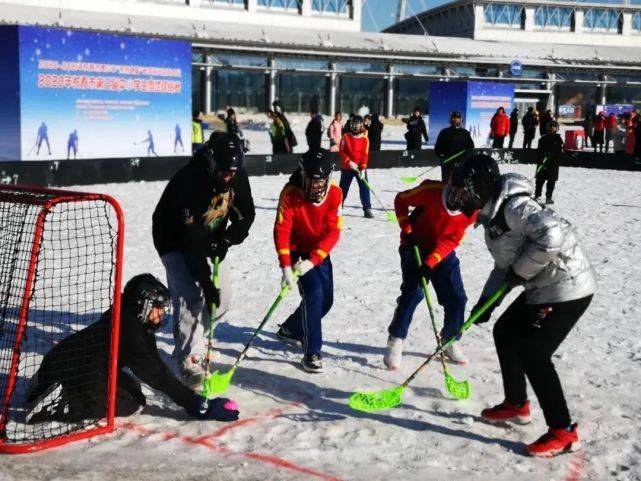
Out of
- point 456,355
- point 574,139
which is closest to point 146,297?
point 456,355

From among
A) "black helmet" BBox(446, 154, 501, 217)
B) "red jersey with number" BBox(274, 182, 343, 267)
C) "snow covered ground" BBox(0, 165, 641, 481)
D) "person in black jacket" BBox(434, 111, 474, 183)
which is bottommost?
"snow covered ground" BBox(0, 165, 641, 481)

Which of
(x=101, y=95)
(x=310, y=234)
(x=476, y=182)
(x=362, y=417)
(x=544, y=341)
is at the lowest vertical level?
(x=362, y=417)

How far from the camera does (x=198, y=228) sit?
4.84m

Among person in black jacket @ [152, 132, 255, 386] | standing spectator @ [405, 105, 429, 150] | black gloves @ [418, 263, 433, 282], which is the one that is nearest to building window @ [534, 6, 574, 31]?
standing spectator @ [405, 105, 429, 150]

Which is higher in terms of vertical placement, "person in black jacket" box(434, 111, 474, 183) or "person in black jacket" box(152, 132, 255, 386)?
"person in black jacket" box(434, 111, 474, 183)

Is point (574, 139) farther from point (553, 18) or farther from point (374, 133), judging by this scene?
point (553, 18)

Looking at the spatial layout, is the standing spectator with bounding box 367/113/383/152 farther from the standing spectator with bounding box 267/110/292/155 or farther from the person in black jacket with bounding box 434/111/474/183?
the person in black jacket with bounding box 434/111/474/183

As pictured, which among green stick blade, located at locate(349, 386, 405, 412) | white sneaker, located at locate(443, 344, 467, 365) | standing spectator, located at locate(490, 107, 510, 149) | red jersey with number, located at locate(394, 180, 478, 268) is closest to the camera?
green stick blade, located at locate(349, 386, 405, 412)

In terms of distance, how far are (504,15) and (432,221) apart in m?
64.5

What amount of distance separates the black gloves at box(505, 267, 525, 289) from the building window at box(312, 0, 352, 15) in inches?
2028

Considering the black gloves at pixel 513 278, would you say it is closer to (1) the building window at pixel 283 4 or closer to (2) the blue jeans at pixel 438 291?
(2) the blue jeans at pixel 438 291

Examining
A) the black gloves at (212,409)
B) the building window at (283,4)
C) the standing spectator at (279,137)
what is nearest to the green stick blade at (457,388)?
the black gloves at (212,409)

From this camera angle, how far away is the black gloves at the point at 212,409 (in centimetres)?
448

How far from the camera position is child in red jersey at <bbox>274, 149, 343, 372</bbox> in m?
5.15
